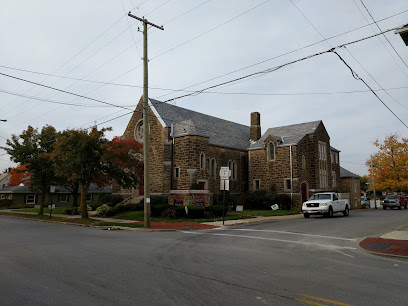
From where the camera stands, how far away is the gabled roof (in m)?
36.8

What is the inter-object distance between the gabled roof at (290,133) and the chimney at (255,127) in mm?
1434

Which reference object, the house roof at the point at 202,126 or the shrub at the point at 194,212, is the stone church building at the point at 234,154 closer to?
the house roof at the point at 202,126

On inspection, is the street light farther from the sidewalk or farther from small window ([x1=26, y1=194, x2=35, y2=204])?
small window ([x1=26, y1=194, x2=35, y2=204])

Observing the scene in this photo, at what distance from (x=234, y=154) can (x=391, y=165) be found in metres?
28.3

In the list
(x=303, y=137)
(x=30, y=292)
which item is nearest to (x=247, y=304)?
(x=30, y=292)

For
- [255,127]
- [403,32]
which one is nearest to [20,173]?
[255,127]

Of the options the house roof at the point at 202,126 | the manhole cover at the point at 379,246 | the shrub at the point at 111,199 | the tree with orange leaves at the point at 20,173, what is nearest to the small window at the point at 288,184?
the house roof at the point at 202,126

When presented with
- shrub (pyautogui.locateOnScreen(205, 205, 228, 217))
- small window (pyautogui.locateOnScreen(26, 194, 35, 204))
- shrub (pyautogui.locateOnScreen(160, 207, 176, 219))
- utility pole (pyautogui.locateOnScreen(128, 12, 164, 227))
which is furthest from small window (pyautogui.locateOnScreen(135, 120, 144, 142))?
small window (pyautogui.locateOnScreen(26, 194, 35, 204))

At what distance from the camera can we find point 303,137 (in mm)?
36625

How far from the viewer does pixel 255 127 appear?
42594 mm

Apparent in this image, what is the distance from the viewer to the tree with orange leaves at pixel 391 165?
1923 inches

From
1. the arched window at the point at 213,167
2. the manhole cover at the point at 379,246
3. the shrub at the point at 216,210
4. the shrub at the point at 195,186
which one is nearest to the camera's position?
the manhole cover at the point at 379,246

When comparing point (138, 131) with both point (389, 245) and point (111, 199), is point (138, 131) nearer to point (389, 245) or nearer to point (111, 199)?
point (111, 199)

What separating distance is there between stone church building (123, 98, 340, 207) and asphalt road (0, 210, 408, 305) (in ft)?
65.0
